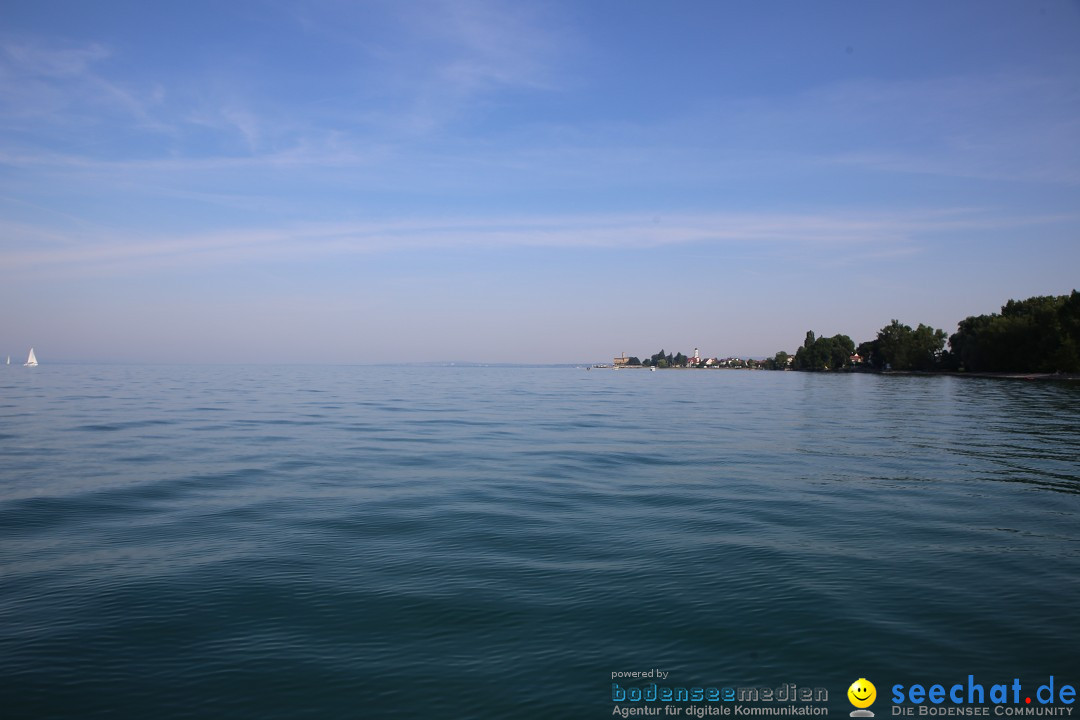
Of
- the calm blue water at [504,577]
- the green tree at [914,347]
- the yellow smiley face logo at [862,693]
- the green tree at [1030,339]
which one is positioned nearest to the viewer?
the yellow smiley face logo at [862,693]

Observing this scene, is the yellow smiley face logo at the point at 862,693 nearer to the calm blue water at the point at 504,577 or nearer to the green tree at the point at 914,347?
the calm blue water at the point at 504,577

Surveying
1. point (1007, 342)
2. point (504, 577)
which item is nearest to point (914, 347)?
point (1007, 342)

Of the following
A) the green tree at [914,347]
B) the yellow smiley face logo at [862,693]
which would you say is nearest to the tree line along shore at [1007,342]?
the green tree at [914,347]

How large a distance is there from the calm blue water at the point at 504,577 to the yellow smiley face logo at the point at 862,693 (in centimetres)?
18

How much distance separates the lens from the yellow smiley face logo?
7434 millimetres

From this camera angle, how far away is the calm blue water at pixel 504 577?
25.8 ft

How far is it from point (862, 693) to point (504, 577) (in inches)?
217

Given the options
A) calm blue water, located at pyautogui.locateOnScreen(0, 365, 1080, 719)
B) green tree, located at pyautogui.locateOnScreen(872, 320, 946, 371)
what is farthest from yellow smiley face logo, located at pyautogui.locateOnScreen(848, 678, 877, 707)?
green tree, located at pyautogui.locateOnScreen(872, 320, 946, 371)

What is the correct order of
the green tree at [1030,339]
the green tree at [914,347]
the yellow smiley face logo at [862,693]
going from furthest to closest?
the green tree at [914,347] < the green tree at [1030,339] < the yellow smiley face logo at [862,693]

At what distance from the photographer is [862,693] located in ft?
24.9

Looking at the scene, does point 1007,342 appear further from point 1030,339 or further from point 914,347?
point 914,347

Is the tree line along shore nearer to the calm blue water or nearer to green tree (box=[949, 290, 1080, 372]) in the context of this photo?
green tree (box=[949, 290, 1080, 372])

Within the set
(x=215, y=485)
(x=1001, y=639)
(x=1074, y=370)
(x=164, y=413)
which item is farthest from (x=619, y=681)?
(x=1074, y=370)

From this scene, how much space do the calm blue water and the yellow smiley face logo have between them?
18 cm
